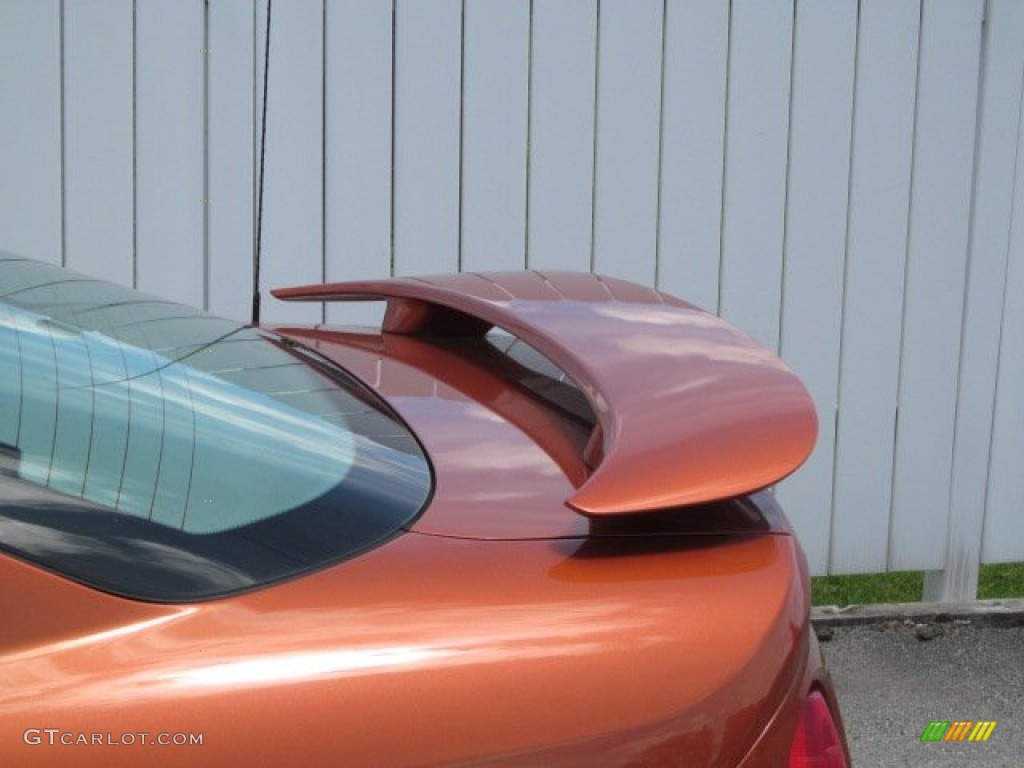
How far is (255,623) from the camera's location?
1.16m

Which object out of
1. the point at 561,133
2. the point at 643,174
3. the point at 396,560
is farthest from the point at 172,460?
the point at 643,174

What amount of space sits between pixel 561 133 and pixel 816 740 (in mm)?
2895

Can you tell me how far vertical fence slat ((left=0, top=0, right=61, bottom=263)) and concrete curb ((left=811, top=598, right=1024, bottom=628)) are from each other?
2502 millimetres

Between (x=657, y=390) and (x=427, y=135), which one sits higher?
(x=427, y=135)

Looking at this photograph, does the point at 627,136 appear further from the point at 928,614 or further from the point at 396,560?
the point at 396,560

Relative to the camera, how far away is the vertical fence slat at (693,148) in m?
4.11

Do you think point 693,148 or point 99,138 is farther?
point 693,148

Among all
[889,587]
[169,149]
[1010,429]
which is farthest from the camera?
[889,587]

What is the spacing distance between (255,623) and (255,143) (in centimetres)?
285

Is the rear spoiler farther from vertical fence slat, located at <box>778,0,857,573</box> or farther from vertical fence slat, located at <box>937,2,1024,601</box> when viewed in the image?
vertical fence slat, located at <box>937,2,1024,601</box>

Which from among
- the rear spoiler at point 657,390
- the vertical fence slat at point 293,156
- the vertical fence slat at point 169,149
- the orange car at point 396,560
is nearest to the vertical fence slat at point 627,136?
the vertical fence slat at point 293,156

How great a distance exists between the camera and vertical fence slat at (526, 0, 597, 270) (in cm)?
401

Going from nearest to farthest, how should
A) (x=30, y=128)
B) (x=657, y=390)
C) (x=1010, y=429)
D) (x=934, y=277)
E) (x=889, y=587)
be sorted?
(x=657, y=390)
(x=30, y=128)
(x=934, y=277)
(x=1010, y=429)
(x=889, y=587)

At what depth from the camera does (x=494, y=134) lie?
13.1ft
